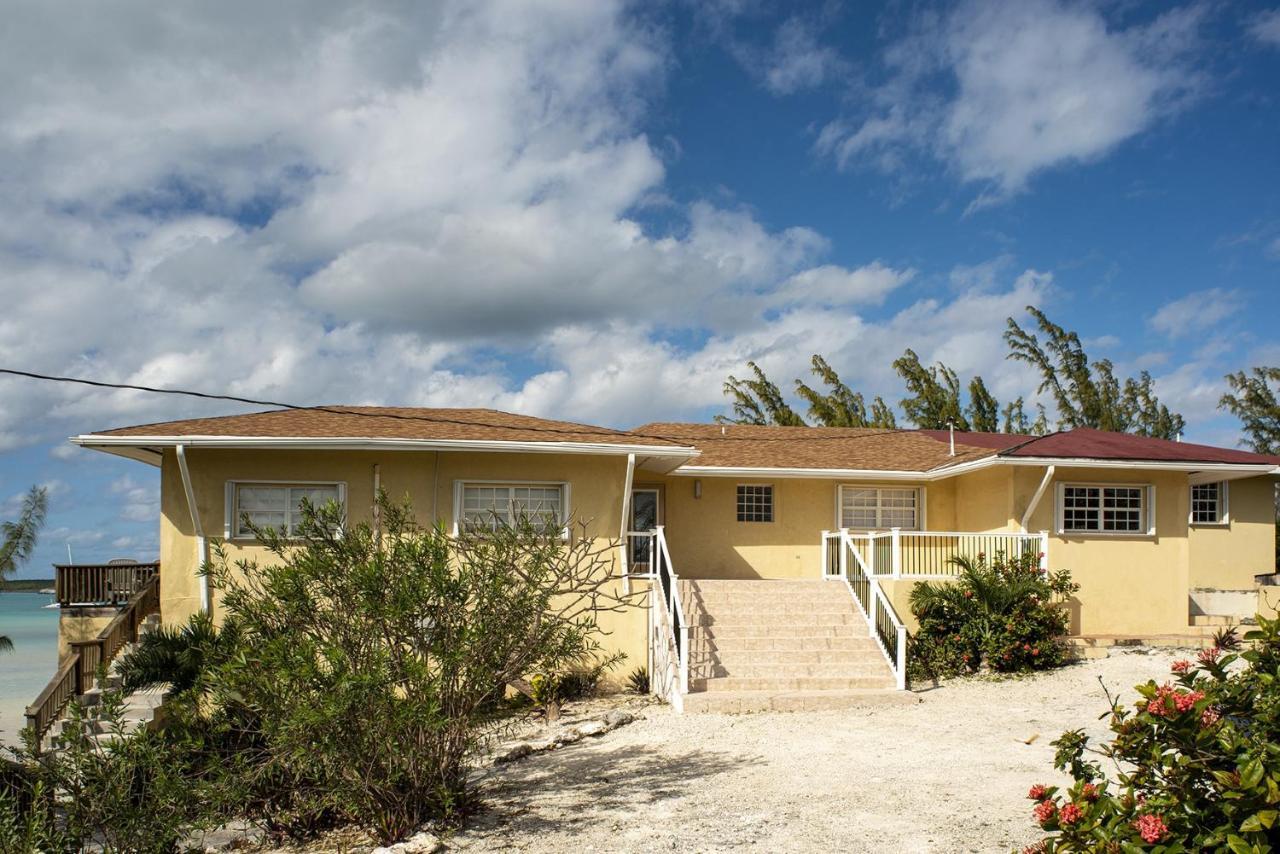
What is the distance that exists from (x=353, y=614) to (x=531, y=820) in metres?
2.45

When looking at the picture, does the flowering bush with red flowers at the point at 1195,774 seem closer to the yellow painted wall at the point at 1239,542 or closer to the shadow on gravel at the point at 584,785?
the shadow on gravel at the point at 584,785

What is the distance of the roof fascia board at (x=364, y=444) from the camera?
596 inches

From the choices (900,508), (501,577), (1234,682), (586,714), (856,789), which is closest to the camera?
(1234,682)

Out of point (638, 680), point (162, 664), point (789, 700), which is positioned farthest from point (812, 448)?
point (162, 664)

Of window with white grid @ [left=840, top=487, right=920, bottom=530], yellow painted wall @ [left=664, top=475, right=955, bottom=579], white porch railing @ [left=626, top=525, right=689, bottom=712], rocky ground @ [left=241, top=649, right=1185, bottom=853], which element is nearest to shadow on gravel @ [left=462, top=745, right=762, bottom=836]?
rocky ground @ [left=241, top=649, right=1185, bottom=853]

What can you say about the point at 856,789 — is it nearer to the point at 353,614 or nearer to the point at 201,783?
the point at 353,614

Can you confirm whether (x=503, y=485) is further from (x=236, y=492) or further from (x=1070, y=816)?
(x=1070, y=816)

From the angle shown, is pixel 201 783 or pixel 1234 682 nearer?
pixel 1234 682

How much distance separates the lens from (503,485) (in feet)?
55.5

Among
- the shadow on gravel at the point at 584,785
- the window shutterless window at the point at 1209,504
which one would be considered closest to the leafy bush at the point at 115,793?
the shadow on gravel at the point at 584,785

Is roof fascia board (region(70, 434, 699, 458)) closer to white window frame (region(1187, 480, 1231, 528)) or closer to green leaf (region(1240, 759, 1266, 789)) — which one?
green leaf (region(1240, 759, 1266, 789))

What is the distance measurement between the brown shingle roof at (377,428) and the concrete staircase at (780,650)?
3.04 m

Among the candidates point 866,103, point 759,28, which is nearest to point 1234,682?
point 759,28

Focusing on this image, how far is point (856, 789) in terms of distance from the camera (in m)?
9.41
